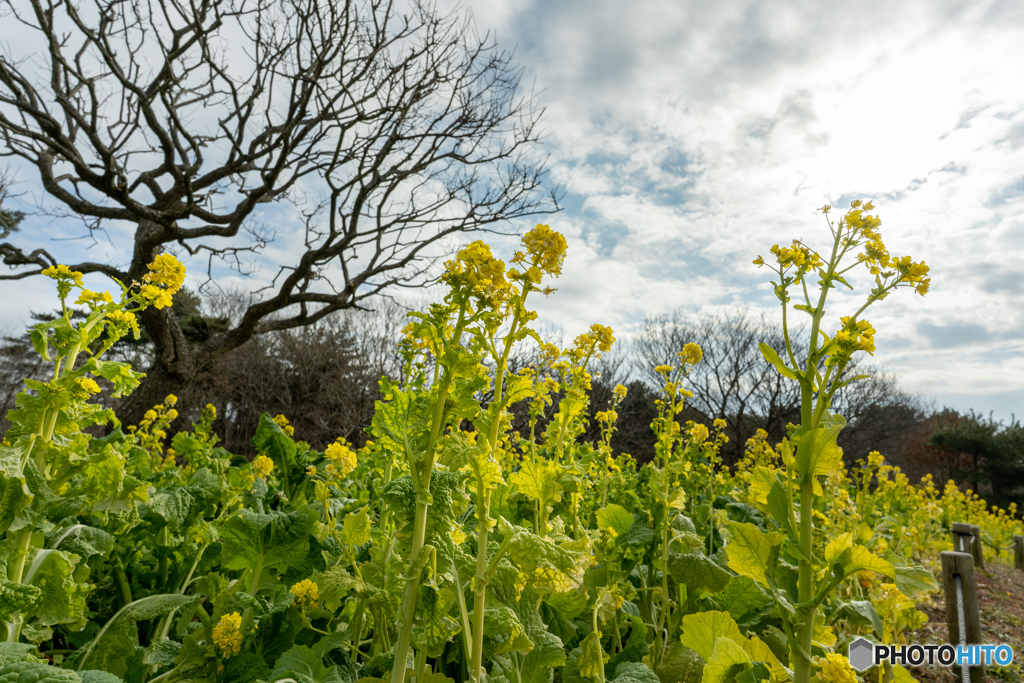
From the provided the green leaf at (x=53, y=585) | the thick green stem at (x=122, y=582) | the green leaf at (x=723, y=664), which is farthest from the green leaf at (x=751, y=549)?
the thick green stem at (x=122, y=582)

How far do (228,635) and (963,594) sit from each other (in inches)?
171

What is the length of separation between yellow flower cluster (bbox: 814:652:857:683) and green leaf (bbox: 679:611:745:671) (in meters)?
0.43

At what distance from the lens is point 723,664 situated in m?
1.26

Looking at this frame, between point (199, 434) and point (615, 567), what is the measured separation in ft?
10.3

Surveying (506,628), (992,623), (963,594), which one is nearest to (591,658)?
(506,628)

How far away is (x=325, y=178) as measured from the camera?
10.1 meters

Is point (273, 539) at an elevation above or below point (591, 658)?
above

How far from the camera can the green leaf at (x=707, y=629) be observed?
1.54 m

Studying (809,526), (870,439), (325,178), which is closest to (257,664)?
(809,526)

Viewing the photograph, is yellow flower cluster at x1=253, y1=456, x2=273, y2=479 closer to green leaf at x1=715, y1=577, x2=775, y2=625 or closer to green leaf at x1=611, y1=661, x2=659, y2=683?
green leaf at x1=611, y1=661, x2=659, y2=683

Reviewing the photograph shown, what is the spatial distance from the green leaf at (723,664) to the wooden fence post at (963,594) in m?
3.09

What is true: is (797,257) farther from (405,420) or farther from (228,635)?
(228,635)

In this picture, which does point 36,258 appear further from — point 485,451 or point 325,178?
point 485,451

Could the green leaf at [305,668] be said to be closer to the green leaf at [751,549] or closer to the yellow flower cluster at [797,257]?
the green leaf at [751,549]
